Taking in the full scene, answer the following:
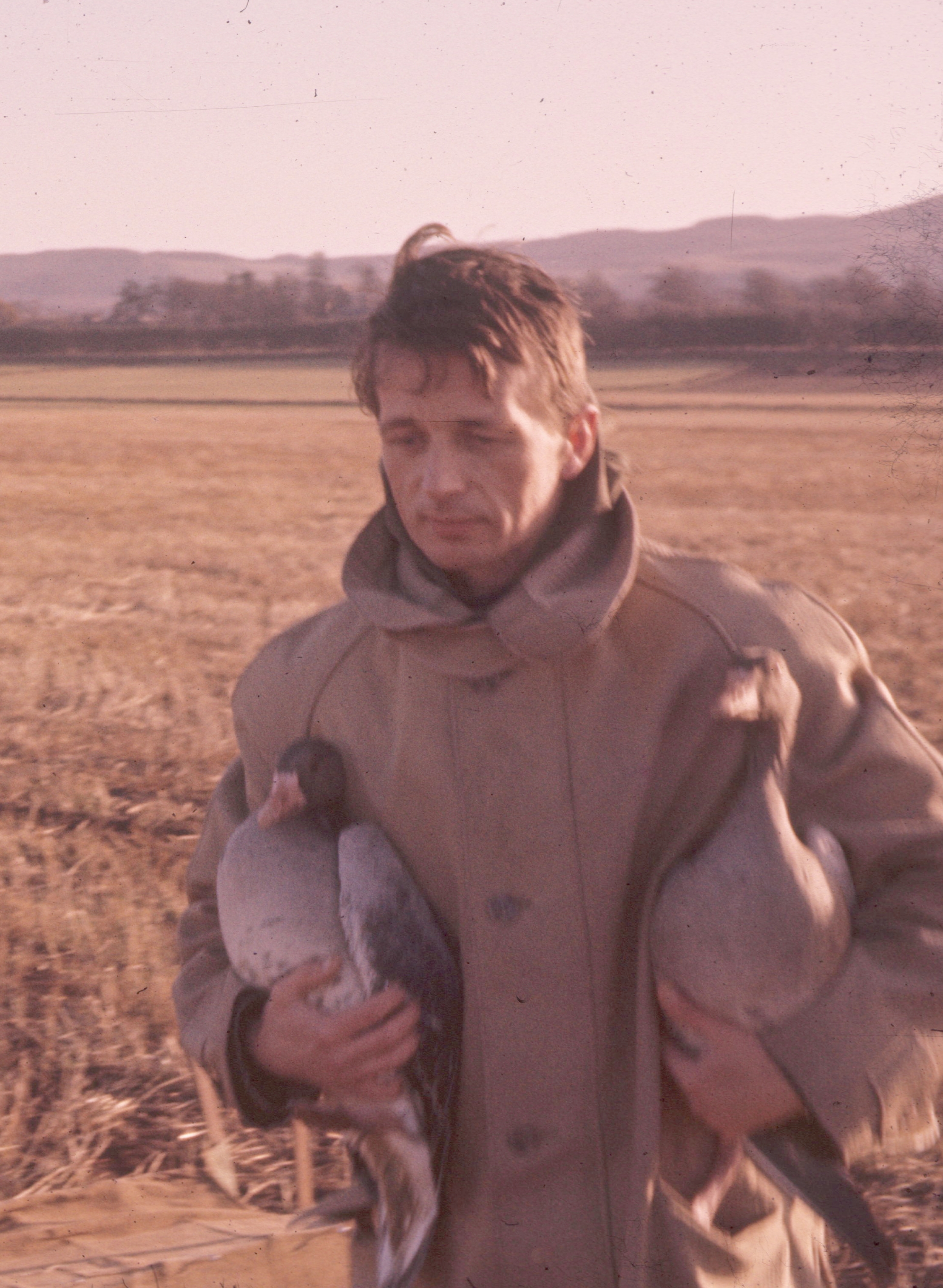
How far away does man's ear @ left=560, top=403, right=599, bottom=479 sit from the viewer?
1941 millimetres

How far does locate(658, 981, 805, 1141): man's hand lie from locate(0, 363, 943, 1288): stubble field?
835mm

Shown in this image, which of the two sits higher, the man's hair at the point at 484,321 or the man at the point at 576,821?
the man's hair at the point at 484,321

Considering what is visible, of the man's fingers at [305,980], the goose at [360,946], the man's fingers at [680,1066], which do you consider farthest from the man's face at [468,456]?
the man's fingers at [680,1066]

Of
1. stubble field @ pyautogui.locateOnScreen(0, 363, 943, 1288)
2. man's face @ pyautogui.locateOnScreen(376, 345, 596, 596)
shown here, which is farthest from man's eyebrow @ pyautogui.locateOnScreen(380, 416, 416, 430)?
stubble field @ pyautogui.locateOnScreen(0, 363, 943, 1288)

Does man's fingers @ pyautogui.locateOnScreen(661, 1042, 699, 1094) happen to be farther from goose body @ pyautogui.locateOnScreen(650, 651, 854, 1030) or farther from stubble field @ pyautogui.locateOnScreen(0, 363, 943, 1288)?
stubble field @ pyautogui.locateOnScreen(0, 363, 943, 1288)

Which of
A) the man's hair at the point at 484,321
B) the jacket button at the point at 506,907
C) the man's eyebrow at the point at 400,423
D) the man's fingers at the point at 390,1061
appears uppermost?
the man's hair at the point at 484,321

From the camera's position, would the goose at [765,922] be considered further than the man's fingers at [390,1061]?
No

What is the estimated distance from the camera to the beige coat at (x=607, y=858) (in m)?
1.82

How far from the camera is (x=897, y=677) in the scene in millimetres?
6664

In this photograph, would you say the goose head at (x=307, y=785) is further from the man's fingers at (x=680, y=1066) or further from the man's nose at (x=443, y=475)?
the man's fingers at (x=680, y=1066)

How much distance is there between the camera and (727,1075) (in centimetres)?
181

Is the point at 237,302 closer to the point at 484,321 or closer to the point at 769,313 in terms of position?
the point at 769,313

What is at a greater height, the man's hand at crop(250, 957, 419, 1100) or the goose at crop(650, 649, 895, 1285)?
the goose at crop(650, 649, 895, 1285)

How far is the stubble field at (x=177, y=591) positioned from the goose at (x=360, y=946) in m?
0.73
